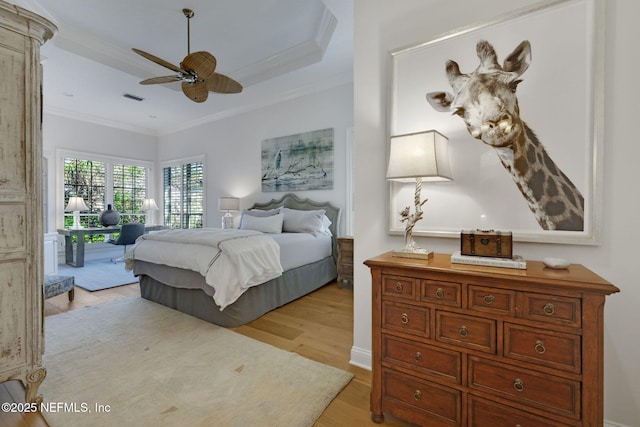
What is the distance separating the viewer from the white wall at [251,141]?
4.41 m

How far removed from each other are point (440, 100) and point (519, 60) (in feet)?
1.41

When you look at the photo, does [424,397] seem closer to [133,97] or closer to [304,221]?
[304,221]

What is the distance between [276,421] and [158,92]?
17.2 feet

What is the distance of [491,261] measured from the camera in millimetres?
1345

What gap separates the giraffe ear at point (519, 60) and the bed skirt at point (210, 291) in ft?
8.69

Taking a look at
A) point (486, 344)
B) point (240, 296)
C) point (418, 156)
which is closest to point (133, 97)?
point (240, 296)

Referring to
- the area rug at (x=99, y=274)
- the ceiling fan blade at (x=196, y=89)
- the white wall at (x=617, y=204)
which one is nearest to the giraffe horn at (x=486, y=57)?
the white wall at (x=617, y=204)

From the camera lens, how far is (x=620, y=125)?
1.38 m

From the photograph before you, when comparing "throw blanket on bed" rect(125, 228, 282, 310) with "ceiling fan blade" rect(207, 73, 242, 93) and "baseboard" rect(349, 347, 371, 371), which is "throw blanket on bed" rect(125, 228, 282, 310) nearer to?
"baseboard" rect(349, 347, 371, 371)

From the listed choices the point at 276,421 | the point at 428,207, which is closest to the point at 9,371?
the point at 276,421

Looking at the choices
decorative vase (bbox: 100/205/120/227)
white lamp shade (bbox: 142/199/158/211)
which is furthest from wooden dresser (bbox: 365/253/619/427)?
white lamp shade (bbox: 142/199/158/211)

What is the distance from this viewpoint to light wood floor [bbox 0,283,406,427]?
157 centimetres

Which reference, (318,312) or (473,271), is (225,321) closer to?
(318,312)

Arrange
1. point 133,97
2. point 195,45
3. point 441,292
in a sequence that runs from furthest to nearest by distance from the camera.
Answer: point 133,97, point 195,45, point 441,292
